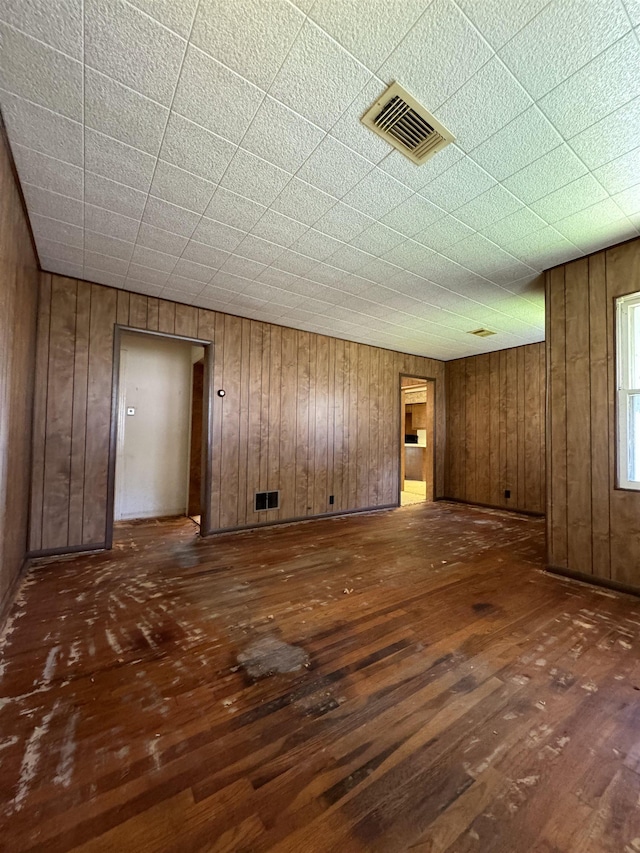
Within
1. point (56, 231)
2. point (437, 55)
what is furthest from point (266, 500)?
point (437, 55)

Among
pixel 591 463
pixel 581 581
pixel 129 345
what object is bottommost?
pixel 581 581

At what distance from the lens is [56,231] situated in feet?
8.69

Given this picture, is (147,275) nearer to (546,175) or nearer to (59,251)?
(59,251)

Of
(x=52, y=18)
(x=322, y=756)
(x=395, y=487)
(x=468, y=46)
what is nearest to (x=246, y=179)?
(x=52, y=18)

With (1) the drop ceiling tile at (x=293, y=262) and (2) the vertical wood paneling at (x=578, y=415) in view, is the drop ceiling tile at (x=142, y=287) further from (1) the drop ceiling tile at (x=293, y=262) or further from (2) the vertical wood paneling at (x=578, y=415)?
(2) the vertical wood paneling at (x=578, y=415)

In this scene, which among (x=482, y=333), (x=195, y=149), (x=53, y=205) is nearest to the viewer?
(x=195, y=149)

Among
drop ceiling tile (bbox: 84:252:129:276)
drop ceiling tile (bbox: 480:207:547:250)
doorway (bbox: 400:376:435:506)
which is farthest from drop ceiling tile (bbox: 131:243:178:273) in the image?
doorway (bbox: 400:376:435:506)

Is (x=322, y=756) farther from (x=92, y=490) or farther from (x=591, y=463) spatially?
(x=92, y=490)

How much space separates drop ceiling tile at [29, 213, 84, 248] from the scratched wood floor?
A: 2.76 meters

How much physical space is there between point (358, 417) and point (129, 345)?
3.64m

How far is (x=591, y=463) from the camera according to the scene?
9.48 ft

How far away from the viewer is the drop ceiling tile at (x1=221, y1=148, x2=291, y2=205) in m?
1.95

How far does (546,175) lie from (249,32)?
1.78 metres

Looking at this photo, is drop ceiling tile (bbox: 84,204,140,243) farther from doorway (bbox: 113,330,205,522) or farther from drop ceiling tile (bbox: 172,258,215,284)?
doorway (bbox: 113,330,205,522)
